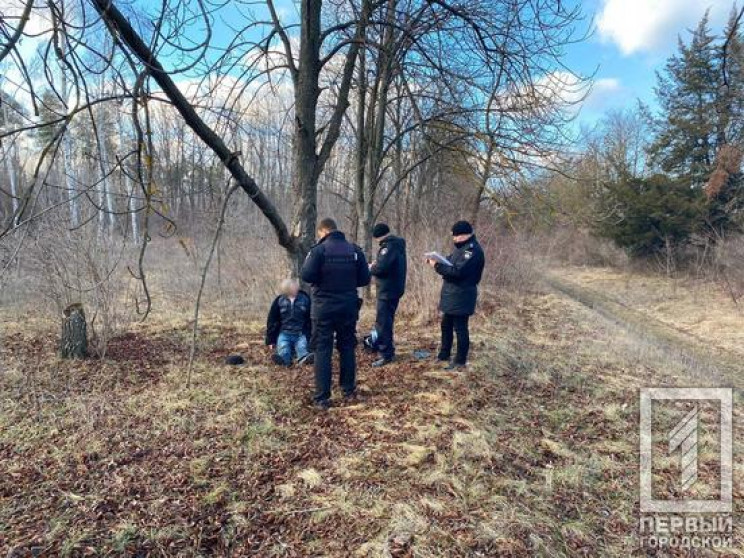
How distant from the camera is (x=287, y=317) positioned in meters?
5.96

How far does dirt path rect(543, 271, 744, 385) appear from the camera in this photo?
322 inches

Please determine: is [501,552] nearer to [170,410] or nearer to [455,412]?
[455,412]

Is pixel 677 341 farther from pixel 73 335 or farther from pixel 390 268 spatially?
pixel 73 335

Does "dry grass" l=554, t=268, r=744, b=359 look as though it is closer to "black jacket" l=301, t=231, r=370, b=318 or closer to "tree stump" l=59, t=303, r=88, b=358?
"black jacket" l=301, t=231, r=370, b=318

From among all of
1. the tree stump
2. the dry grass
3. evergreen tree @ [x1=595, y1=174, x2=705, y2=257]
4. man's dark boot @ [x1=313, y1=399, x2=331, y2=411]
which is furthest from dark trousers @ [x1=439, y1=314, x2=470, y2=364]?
evergreen tree @ [x1=595, y1=174, x2=705, y2=257]

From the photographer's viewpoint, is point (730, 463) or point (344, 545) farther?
point (730, 463)

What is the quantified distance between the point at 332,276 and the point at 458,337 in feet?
6.63

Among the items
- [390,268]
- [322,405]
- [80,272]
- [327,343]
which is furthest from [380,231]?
[80,272]

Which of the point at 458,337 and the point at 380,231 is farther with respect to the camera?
the point at 380,231

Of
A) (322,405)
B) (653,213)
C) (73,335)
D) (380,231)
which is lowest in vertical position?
(322,405)

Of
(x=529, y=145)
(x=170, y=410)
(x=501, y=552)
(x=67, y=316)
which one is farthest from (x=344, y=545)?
(x=529, y=145)

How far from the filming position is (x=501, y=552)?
273 cm

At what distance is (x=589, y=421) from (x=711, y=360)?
6.52 metres

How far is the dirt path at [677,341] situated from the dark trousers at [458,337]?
3856 millimetres
